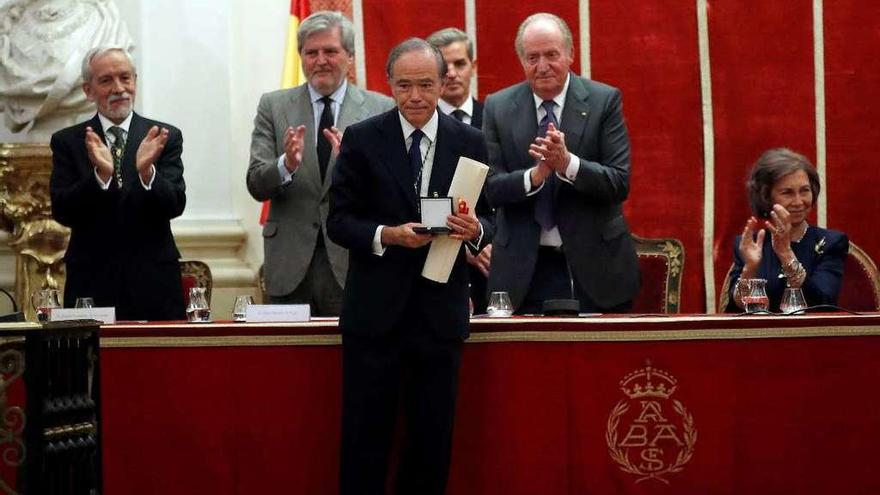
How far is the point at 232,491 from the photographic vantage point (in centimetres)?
468

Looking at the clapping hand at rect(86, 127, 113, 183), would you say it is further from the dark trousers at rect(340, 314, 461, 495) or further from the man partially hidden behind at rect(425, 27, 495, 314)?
Result: the man partially hidden behind at rect(425, 27, 495, 314)

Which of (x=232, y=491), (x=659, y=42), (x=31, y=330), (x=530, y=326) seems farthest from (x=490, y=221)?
(x=659, y=42)

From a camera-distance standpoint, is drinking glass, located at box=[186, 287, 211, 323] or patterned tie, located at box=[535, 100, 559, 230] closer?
drinking glass, located at box=[186, 287, 211, 323]

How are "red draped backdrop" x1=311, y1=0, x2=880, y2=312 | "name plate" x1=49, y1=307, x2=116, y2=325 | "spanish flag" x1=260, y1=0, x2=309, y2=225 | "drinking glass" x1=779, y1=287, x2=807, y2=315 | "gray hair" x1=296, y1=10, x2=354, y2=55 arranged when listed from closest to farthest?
"name plate" x1=49, y1=307, x2=116, y2=325
"drinking glass" x1=779, y1=287, x2=807, y2=315
"gray hair" x1=296, y1=10, x2=354, y2=55
"spanish flag" x1=260, y1=0, x2=309, y2=225
"red draped backdrop" x1=311, y1=0, x2=880, y2=312

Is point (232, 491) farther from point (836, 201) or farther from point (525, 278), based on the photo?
point (836, 201)

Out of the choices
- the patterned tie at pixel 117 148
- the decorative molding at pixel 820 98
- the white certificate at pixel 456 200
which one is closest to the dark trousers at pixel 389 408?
the white certificate at pixel 456 200

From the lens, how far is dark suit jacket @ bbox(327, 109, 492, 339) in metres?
4.39

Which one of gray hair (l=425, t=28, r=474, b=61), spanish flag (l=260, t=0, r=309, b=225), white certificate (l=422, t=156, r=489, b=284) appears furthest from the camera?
spanish flag (l=260, t=0, r=309, b=225)

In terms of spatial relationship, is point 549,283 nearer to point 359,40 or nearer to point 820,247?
point 820,247

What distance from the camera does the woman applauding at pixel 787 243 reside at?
5125 mm

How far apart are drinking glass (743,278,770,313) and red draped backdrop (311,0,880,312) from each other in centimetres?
230

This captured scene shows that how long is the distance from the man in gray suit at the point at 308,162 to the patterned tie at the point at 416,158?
0.83 meters

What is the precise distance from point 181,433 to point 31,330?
1257mm

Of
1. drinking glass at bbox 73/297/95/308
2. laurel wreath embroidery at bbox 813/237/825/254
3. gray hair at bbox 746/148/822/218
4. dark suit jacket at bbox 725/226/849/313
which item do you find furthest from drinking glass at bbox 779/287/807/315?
drinking glass at bbox 73/297/95/308
